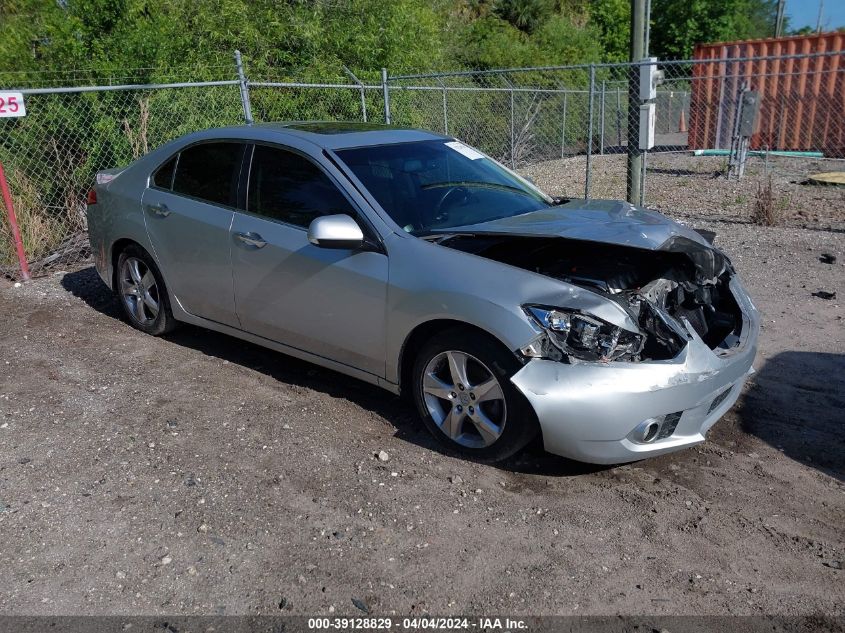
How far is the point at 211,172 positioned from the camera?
5312mm

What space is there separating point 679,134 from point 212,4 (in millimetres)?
19024

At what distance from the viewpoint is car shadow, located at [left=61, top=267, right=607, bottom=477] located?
13.2 feet

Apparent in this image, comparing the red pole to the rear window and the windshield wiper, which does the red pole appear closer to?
the rear window

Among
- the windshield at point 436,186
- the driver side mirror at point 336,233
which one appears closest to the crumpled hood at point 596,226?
the windshield at point 436,186

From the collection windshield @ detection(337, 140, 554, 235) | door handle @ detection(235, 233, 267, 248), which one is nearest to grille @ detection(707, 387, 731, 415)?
→ windshield @ detection(337, 140, 554, 235)

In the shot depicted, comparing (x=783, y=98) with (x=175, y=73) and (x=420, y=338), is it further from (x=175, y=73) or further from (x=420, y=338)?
(x=420, y=338)

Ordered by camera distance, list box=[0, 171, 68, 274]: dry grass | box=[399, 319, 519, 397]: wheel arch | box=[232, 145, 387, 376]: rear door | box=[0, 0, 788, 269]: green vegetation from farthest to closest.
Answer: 1. box=[0, 0, 788, 269]: green vegetation
2. box=[0, 171, 68, 274]: dry grass
3. box=[232, 145, 387, 376]: rear door
4. box=[399, 319, 519, 397]: wheel arch

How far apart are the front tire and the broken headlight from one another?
0.17 m

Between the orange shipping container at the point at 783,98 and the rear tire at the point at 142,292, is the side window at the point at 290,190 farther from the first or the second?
the orange shipping container at the point at 783,98

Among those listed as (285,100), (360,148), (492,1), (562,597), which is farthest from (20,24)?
(492,1)

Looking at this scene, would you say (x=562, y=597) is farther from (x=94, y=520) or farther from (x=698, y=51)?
(x=698, y=51)

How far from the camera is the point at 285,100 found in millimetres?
12375

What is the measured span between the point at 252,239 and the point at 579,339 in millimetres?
2205

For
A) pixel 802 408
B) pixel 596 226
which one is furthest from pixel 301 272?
pixel 802 408
